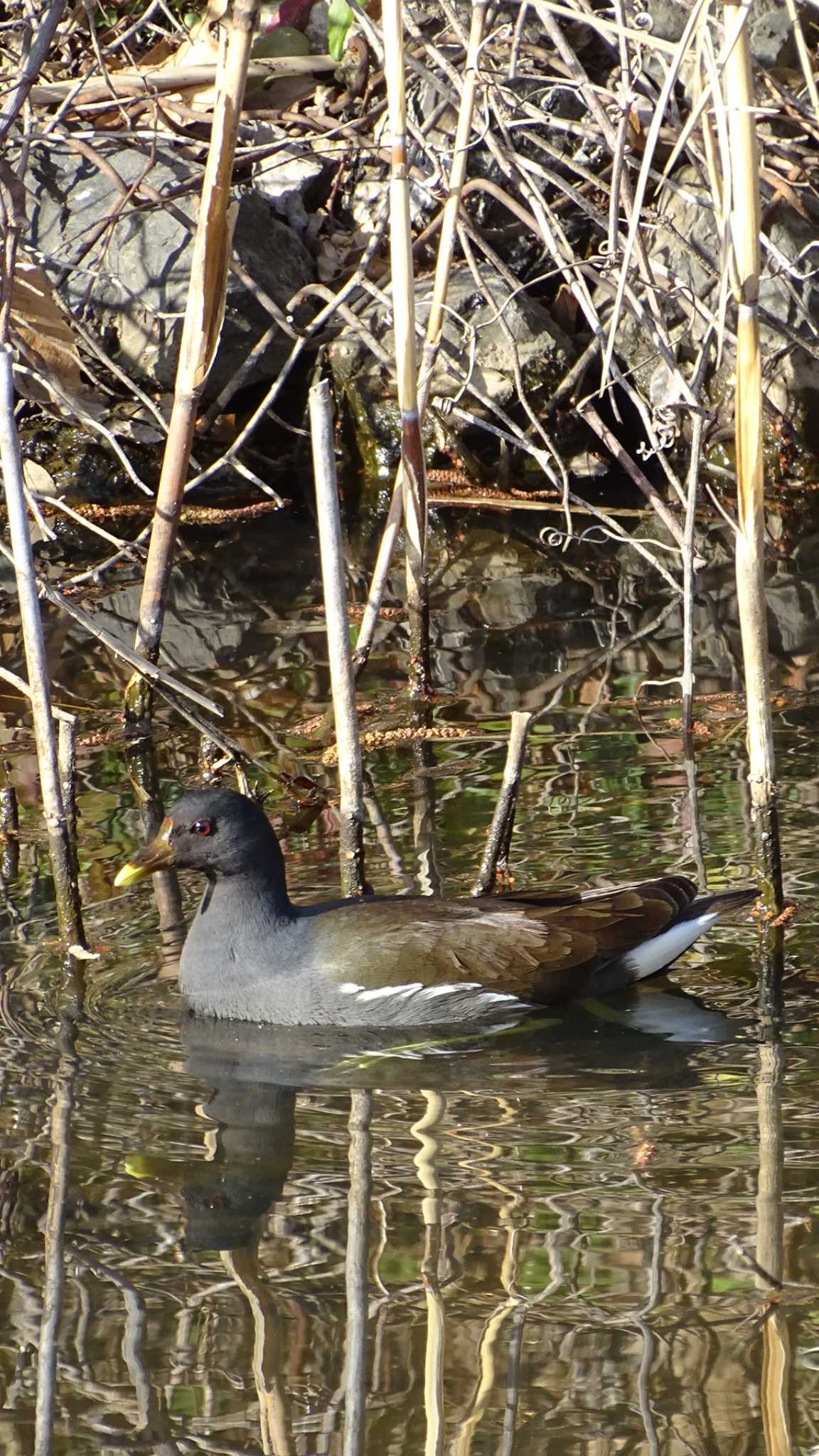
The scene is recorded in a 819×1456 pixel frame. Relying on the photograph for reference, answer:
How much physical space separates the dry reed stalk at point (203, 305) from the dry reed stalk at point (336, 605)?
3.27ft

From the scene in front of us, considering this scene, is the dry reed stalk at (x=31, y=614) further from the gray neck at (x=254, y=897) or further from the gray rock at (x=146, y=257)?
the gray rock at (x=146, y=257)

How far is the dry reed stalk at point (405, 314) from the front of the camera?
4.90m

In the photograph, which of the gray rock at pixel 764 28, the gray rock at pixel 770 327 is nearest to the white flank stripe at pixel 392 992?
the gray rock at pixel 770 327

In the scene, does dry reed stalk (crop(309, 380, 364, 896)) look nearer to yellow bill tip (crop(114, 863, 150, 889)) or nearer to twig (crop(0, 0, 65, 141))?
yellow bill tip (crop(114, 863, 150, 889))

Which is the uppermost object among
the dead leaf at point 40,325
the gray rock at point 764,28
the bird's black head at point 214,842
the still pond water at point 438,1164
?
the gray rock at point 764,28

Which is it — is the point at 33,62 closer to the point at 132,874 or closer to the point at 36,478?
the point at 132,874

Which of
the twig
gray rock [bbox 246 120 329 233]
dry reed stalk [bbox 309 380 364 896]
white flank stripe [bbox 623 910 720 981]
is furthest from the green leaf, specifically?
gray rock [bbox 246 120 329 233]

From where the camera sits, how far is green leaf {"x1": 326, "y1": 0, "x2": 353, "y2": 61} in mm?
5496

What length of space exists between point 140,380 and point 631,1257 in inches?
288

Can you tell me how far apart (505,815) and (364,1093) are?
1.06 meters

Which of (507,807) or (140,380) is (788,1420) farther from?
(140,380)

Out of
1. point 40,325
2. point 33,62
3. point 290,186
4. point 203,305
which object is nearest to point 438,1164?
point 203,305

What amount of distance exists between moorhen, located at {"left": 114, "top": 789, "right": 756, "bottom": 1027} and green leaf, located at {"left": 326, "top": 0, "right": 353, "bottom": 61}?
252cm

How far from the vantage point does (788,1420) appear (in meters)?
2.77
